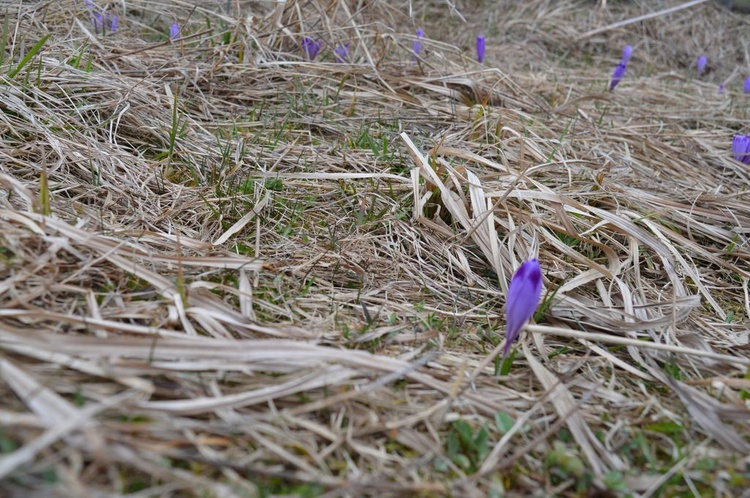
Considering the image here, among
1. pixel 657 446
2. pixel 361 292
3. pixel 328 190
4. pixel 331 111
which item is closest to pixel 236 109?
pixel 331 111

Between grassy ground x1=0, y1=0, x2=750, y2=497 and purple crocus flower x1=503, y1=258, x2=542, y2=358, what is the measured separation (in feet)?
0.31

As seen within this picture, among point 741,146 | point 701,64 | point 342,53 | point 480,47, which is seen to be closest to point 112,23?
point 342,53

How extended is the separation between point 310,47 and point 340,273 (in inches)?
63.1

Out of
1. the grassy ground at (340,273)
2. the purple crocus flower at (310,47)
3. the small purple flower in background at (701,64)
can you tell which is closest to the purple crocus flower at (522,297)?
the grassy ground at (340,273)

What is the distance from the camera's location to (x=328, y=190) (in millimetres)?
2119

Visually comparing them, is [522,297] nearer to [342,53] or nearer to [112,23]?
[342,53]

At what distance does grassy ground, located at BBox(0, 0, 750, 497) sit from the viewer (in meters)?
1.14

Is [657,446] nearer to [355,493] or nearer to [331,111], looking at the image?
[355,493]

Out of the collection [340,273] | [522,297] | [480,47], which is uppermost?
[522,297]

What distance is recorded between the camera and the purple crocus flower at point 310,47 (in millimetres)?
2990

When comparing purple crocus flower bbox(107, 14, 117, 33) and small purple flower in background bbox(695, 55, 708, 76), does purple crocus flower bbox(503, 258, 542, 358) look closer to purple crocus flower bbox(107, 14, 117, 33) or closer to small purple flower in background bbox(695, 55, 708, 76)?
purple crocus flower bbox(107, 14, 117, 33)

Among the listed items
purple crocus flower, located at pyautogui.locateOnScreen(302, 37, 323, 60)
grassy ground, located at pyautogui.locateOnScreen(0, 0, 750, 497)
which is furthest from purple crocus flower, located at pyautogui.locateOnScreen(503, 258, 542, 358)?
purple crocus flower, located at pyautogui.locateOnScreen(302, 37, 323, 60)

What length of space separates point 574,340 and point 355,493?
0.77m

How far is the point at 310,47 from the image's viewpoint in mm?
3008
